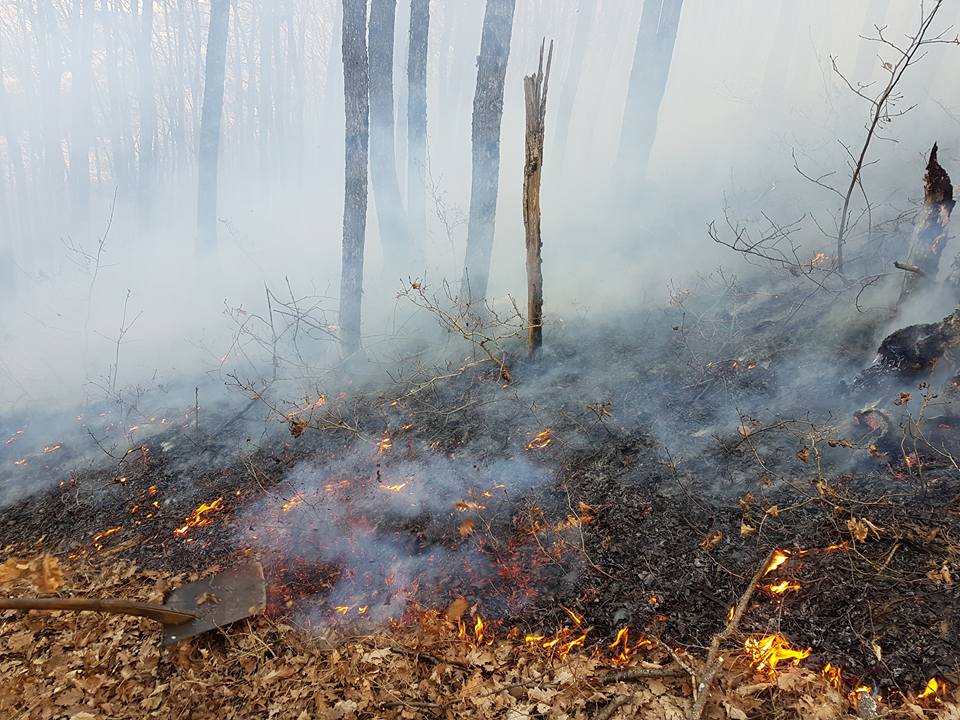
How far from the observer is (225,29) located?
15219 mm

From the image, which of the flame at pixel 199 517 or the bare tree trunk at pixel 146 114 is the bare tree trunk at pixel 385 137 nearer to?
the flame at pixel 199 517

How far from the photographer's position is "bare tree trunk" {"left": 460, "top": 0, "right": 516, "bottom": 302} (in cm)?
805

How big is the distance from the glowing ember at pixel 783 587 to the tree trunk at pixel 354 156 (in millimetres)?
7398

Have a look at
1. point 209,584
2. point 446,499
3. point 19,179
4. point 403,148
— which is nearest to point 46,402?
point 209,584

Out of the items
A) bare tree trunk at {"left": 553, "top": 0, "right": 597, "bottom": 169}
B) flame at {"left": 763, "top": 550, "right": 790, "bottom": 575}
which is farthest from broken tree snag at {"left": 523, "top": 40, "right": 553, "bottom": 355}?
bare tree trunk at {"left": 553, "top": 0, "right": 597, "bottom": 169}

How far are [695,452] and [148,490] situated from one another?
260 inches

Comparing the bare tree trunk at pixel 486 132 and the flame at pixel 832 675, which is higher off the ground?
the bare tree trunk at pixel 486 132

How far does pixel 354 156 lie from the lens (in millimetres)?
8781

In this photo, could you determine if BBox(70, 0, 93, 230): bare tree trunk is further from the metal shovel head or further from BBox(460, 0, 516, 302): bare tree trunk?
the metal shovel head

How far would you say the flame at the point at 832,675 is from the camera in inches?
130

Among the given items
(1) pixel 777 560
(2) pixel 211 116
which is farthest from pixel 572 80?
(1) pixel 777 560

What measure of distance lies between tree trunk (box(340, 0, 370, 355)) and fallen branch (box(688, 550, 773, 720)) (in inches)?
288

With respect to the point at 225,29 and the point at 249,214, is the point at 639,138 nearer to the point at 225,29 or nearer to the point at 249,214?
the point at 225,29

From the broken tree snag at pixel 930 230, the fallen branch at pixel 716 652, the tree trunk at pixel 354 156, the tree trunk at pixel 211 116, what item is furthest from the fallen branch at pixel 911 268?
the tree trunk at pixel 211 116
